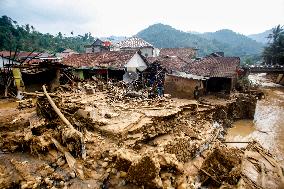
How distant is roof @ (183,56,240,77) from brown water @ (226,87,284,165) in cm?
472

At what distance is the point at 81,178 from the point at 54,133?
7.84ft

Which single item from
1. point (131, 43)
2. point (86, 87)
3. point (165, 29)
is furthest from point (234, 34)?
point (86, 87)

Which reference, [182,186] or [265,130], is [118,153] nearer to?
[182,186]

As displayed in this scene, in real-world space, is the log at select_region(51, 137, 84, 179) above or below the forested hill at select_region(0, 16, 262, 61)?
below

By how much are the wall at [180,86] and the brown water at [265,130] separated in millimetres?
4304

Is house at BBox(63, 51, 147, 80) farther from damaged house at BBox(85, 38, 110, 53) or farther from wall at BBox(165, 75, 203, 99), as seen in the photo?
damaged house at BBox(85, 38, 110, 53)

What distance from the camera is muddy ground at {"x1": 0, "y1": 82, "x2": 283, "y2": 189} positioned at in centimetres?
640

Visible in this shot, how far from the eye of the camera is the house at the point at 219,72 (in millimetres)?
21031

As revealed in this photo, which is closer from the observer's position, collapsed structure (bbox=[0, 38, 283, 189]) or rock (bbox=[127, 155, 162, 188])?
rock (bbox=[127, 155, 162, 188])

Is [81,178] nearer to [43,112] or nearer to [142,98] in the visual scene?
[43,112]

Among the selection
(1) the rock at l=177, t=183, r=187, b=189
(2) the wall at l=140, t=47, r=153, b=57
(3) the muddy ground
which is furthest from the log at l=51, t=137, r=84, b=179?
(2) the wall at l=140, t=47, r=153, b=57

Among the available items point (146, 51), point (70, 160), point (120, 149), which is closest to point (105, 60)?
point (146, 51)

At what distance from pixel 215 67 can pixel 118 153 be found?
18275 millimetres

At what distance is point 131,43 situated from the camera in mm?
38969
